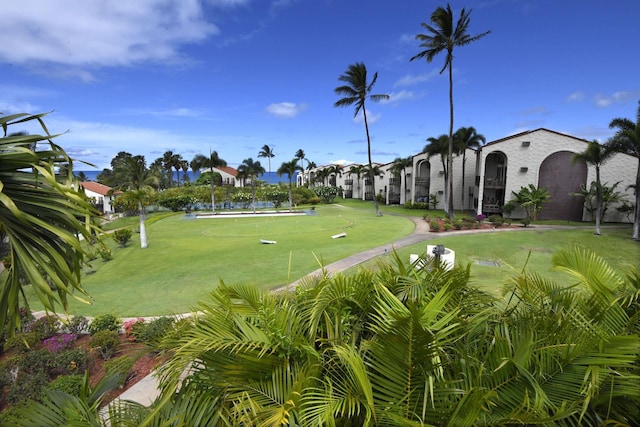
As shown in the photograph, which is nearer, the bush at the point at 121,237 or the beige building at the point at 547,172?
the bush at the point at 121,237

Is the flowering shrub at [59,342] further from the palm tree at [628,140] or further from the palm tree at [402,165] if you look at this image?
A: the palm tree at [402,165]

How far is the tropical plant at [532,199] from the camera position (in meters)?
28.7

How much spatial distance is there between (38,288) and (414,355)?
8.58ft

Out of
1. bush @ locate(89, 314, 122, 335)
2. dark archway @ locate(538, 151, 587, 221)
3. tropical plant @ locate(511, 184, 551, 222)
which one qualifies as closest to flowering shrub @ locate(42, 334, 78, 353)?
bush @ locate(89, 314, 122, 335)

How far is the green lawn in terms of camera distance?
11.6 metres

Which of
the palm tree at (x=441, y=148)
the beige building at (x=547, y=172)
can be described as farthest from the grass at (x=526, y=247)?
the palm tree at (x=441, y=148)

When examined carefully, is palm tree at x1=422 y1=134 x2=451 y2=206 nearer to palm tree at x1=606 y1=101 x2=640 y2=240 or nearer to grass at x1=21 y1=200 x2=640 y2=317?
grass at x1=21 y1=200 x2=640 y2=317

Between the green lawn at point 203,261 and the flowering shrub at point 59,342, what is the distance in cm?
A: 198

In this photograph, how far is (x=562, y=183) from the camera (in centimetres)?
2994

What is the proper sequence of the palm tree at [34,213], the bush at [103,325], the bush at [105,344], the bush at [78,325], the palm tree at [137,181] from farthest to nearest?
the palm tree at [137,181] → the bush at [78,325] → the bush at [103,325] → the bush at [105,344] → the palm tree at [34,213]

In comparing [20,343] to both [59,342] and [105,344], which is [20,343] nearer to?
[59,342]

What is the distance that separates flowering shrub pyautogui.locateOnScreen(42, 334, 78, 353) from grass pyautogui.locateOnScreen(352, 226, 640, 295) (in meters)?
9.81

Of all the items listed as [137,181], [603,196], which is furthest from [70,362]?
[603,196]

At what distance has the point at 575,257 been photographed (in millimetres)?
4035
